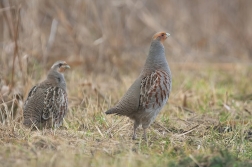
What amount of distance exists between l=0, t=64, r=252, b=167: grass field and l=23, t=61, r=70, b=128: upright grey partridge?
184mm

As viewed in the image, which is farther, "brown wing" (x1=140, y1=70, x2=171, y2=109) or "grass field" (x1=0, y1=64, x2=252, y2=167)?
"brown wing" (x1=140, y1=70, x2=171, y2=109)

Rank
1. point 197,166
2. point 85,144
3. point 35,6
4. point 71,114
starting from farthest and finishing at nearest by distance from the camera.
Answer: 1. point 35,6
2. point 71,114
3. point 85,144
4. point 197,166

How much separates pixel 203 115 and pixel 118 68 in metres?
4.09

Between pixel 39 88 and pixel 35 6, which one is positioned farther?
pixel 35 6

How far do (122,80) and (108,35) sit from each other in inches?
48.5

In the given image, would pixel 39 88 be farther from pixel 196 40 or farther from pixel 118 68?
pixel 196 40

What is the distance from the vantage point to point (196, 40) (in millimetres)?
12992

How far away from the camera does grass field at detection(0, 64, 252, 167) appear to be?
13.3 ft

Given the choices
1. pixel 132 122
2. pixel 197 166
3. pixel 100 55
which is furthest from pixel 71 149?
pixel 100 55

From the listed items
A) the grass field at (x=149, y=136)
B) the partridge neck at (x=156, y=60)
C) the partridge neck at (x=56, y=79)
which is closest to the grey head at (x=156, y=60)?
the partridge neck at (x=156, y=60)

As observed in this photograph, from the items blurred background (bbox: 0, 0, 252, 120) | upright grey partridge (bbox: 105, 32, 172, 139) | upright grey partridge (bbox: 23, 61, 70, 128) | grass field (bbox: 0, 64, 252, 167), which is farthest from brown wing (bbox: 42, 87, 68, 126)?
upright grey partridge (bbox: 105, 32, 172, 139)

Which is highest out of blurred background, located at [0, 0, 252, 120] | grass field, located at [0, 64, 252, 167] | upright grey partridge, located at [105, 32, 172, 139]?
blurred background, located at [0, 0, 252, 120]

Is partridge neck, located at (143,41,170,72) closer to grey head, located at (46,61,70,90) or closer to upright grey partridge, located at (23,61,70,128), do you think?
upright grey partridge, located at (23,61,70,128)

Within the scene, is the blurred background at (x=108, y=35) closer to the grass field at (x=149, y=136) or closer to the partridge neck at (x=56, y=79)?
the partridge neck at (x=56, y=79)
